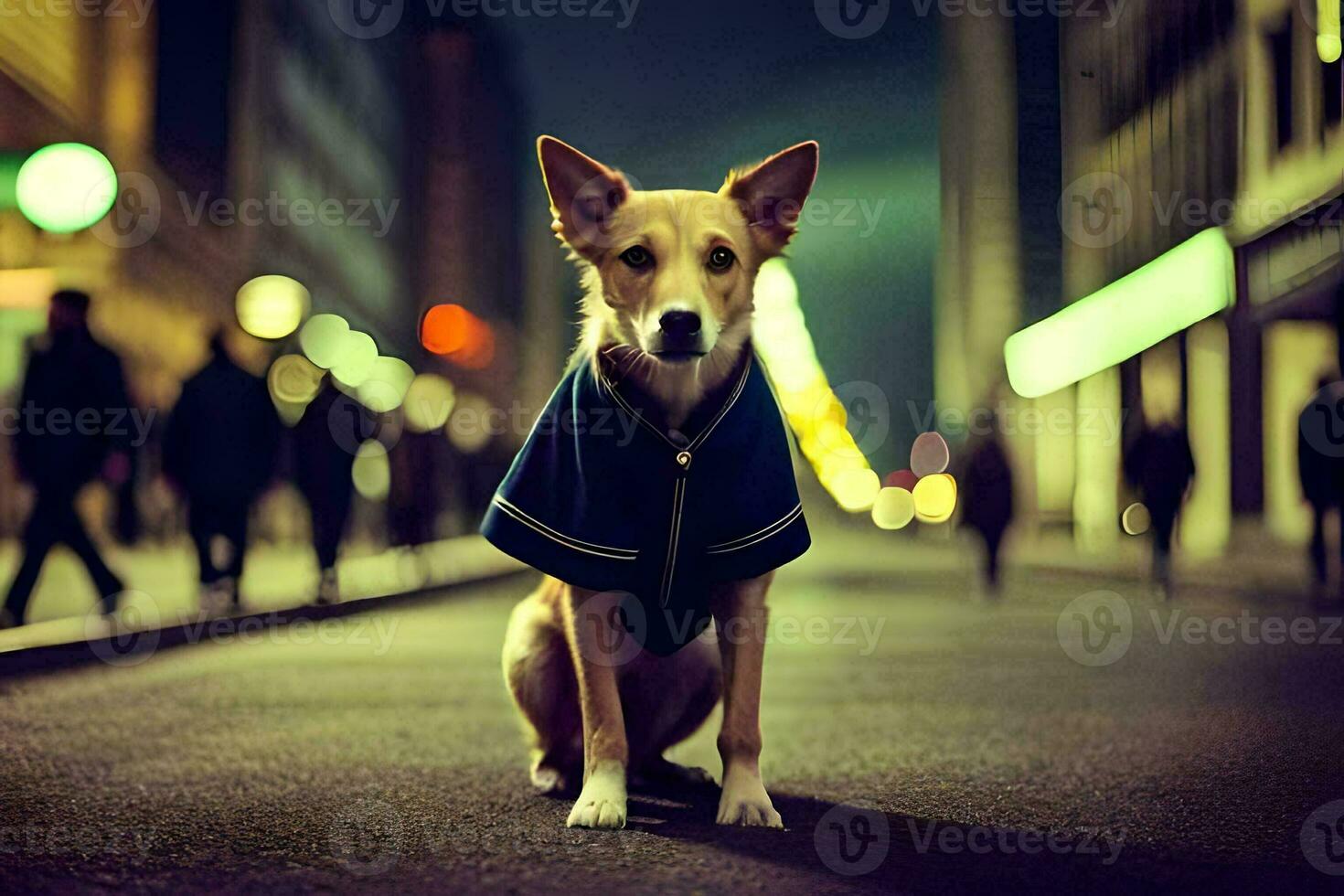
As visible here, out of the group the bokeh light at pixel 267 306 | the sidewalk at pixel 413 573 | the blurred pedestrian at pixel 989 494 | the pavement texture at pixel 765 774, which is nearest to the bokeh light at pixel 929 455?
the sidewalk at pixel 413 573

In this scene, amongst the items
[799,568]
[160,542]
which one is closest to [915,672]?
[799,568]

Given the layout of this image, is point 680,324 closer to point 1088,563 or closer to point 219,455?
point 219,455

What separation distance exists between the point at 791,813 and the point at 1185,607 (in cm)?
979

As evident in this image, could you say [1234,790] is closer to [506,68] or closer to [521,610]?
[521,610]

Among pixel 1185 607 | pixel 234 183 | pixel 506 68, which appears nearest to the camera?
pixel 1185 607

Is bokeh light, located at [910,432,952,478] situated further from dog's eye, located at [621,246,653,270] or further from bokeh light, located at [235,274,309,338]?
dog's eye, located at [621,246,653,270]

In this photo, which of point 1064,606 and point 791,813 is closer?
point 791,813

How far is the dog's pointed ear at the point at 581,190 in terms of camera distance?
4145 millimetres

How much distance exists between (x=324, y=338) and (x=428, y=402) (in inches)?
403

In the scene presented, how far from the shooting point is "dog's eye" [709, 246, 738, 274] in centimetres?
405

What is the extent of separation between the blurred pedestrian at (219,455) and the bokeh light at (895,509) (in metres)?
37.4

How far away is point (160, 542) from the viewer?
24969 millimetres

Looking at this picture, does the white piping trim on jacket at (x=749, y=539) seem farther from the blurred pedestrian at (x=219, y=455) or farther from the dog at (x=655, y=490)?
the blurred pedestrian at (x=219, y=455)

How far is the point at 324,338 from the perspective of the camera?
42188 millimetres
